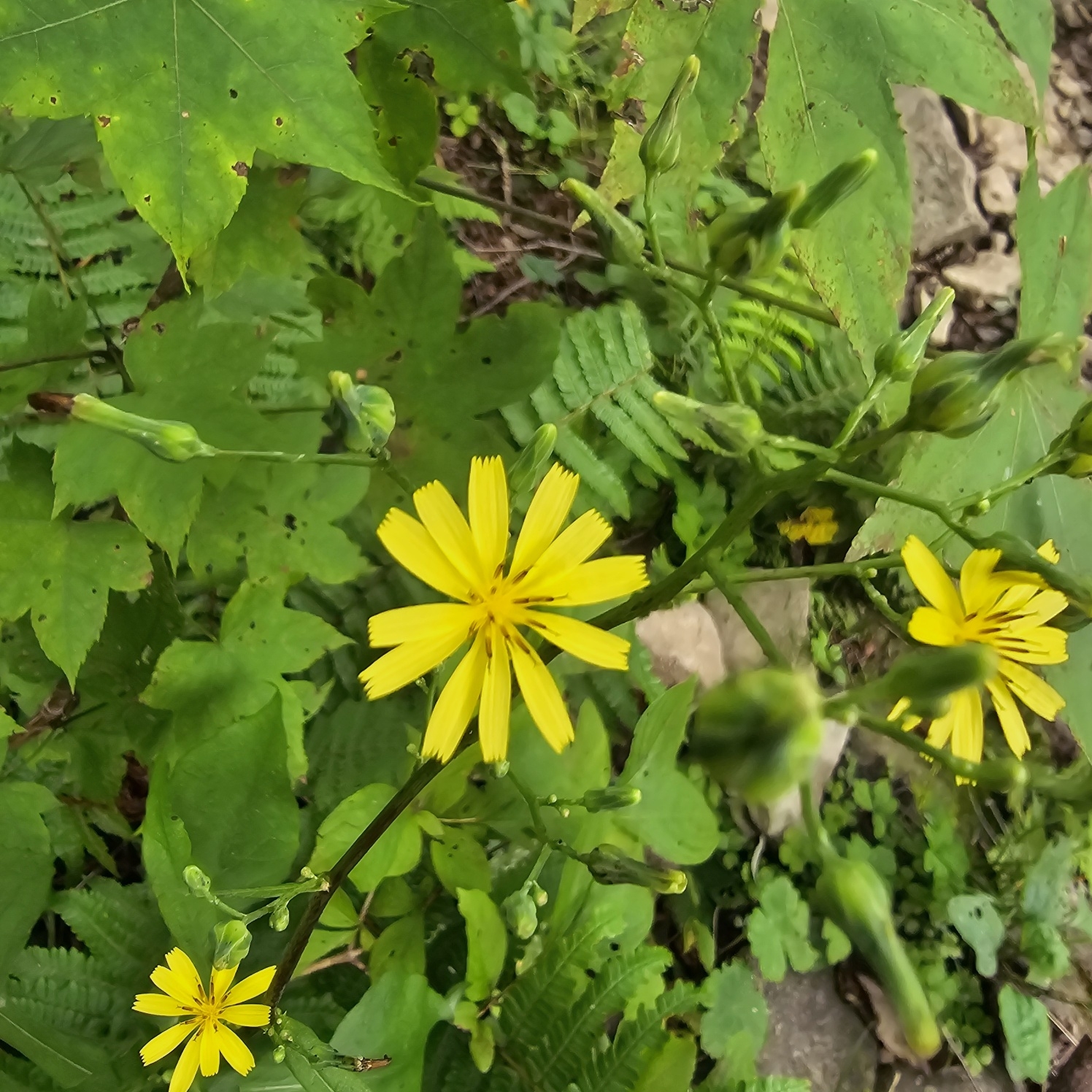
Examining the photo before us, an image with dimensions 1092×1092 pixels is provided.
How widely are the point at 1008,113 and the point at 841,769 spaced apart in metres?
1.93

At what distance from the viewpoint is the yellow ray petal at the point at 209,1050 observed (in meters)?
1.21

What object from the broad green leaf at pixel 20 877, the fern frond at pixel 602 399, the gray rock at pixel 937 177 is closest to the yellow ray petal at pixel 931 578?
the fern frond at pixel 602 399

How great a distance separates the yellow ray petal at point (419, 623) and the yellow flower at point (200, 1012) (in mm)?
523

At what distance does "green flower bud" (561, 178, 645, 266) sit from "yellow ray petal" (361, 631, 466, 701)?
0.57 m

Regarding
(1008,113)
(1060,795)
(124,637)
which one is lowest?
(124,637)

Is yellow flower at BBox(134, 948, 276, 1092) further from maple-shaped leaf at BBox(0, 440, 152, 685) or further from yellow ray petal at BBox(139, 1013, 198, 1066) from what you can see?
maple-shaped leaf at BBox(0, 440, 152, 685)

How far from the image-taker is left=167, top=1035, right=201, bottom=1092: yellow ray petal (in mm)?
1186

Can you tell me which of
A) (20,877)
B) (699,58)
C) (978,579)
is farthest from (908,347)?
(20,877)

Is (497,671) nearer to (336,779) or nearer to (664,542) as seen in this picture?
(336,779)

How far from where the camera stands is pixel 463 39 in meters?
1.34

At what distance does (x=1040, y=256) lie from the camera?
155 centimetres

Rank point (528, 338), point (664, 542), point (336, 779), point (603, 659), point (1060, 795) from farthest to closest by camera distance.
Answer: point (664, 542) → point (336, 779) → point (528, 338) → point (603, 659) → point (1060, 795)

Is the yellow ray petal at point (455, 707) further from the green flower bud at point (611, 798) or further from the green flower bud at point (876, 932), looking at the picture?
the green flower bud at point (876, 932)

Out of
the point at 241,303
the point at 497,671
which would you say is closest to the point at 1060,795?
the point at 497,671
